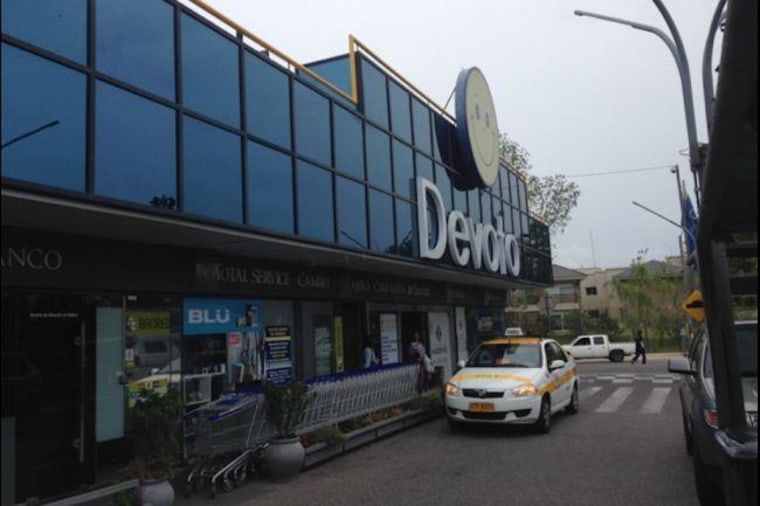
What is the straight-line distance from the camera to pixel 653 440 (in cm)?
1068

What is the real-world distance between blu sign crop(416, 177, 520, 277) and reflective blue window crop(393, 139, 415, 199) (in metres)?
0.23

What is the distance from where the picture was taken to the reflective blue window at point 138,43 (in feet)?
25.4

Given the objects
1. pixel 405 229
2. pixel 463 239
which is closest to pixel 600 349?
pixel 463 239

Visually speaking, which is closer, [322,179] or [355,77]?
[322,179]

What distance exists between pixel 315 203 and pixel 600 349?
29.5 m

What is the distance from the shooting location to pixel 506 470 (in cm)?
878

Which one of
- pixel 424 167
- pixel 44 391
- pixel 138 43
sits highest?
pixel 424 167

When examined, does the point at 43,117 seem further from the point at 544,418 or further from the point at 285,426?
the point at 544,418

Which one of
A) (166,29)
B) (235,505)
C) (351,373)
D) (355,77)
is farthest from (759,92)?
(355,77)

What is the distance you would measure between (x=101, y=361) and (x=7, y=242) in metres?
2.08

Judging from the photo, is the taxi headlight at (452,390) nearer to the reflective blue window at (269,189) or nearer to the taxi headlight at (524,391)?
the taxi headlight at (524,391)

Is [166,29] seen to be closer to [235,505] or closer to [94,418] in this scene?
[94,418]

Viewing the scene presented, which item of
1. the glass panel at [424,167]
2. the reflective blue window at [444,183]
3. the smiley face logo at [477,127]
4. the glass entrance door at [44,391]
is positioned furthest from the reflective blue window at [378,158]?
the glass entrance door at [44,391]

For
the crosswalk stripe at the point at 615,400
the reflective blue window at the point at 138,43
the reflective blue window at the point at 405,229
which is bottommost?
the crosswalk stripe at the point at 615,400
